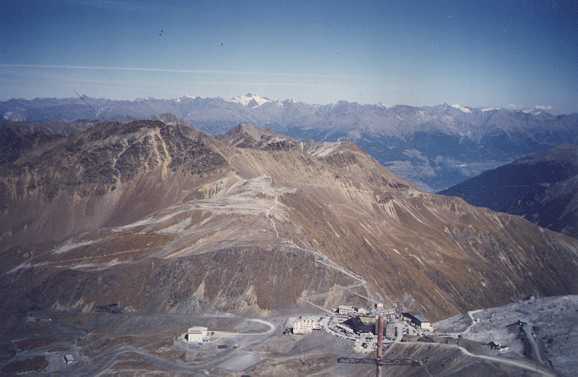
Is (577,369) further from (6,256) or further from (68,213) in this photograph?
(68,213)

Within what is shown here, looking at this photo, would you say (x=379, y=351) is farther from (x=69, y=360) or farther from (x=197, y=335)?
(x=69, y=360)

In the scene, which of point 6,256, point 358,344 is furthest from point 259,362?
point 6,256

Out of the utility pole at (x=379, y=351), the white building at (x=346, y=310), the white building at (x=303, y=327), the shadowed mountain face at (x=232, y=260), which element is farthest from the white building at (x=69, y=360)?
the utility pole at (x=379, y=351)

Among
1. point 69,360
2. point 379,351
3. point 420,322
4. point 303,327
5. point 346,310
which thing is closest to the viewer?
point 379,351

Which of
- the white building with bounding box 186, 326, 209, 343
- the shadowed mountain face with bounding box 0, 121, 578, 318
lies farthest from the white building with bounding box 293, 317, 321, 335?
the white building with bounding box 186, 326, 209, 343

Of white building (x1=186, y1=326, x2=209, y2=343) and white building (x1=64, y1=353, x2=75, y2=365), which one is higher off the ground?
white building (x1=186, y1=326, x2=209, y2=343)

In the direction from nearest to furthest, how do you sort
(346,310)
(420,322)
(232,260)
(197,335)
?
1. (420,322)
2. (197,335)
3. (346,310)
4. (232,260)

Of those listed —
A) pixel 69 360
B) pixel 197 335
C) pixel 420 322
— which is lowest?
pixel 69 360

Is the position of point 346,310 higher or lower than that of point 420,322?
lower

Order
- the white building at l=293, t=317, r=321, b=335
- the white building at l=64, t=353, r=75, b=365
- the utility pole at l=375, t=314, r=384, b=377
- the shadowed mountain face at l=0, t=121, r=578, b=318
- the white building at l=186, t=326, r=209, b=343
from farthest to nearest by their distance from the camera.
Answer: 1. the shadowed mountain face at l=0, t=121, r=578, b=318
2. the white building at l=293, t=317, r=321, b=335
3. the white building at l=186, t=326, r=209, b=343
4. the white building at l=64, t=353, r=75, b=365
5. the utility pole at l=375, t=314, r=384, b=377

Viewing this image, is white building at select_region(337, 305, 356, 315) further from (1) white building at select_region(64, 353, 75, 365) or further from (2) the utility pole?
(1) white building at select_region(64, 353, 75, 365)

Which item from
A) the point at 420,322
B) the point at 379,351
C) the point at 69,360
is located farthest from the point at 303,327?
the point at 69,360
